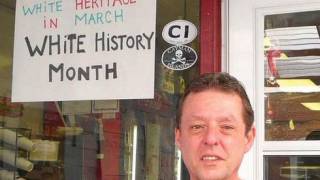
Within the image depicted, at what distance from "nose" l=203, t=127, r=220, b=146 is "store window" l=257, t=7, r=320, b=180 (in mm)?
1305

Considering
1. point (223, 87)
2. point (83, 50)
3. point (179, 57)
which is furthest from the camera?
point (83, 50)

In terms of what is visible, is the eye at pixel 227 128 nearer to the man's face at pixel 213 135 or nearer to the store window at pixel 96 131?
the man's face at pixel 213 135

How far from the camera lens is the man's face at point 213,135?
53.9 inches

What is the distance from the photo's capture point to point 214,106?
1421 millimetres

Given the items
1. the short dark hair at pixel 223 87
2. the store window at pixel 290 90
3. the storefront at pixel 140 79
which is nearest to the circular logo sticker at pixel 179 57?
the storefront at pixel 140 79

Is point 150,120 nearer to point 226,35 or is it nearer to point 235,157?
point 226,35

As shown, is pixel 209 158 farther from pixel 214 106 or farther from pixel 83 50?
pixel 83 50

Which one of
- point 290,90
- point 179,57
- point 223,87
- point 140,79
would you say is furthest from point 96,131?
point 223,87

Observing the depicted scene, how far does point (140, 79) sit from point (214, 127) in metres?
1.52

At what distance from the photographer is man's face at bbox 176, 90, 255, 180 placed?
1.37 m

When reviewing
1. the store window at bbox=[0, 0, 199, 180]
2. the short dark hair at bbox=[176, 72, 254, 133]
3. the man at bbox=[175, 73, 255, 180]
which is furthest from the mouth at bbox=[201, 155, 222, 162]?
the store window at bbox=[0, 0, 199, 180]

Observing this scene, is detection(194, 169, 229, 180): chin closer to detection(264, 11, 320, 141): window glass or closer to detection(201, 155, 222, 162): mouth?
detection(201, 155, 222, 162): mouth

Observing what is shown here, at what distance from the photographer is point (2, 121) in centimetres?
333

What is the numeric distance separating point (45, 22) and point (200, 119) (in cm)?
187
